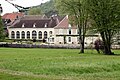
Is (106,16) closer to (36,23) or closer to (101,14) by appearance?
(101,14)

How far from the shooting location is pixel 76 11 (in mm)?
69438

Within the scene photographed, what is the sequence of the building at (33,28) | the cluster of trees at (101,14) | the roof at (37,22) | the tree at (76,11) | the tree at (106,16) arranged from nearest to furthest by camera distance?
the tree at (106,16) → the cluster of trees at (101,14) → the tree at (76,11) → the building at (33,28) → the roof at (37,22)

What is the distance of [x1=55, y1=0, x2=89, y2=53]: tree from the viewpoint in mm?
68025

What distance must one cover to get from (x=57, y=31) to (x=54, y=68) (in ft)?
318

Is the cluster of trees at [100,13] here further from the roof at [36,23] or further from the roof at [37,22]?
the roof at [36,23]

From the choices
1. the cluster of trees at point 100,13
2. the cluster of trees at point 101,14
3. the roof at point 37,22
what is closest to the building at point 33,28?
the roof at point 37,22

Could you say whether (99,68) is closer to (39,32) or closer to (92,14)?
(92,14)

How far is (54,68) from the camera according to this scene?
2898cm

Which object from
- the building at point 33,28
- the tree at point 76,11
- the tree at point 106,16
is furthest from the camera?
the building at point 33,28

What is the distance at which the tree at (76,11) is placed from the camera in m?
68.0

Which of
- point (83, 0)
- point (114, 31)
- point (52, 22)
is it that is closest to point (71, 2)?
point (83, 0)

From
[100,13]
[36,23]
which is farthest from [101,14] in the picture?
[36,23]

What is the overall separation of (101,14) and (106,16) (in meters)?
0.94

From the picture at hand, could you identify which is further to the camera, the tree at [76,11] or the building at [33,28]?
the building at [33,28]
